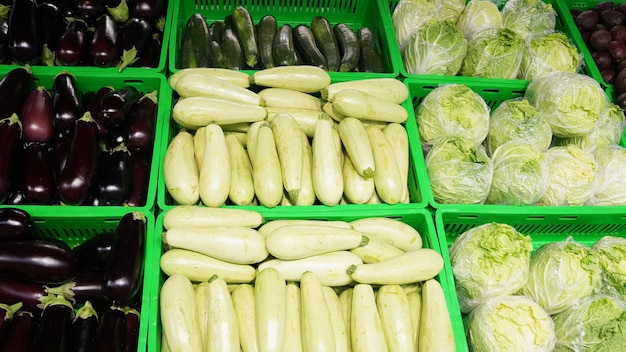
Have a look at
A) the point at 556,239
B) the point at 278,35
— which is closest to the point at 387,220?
the point at 556,239

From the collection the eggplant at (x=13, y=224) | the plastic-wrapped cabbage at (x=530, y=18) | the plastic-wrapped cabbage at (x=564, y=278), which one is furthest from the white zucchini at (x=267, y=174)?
the plastic-wrapped cabbage at (x=530, y=18)

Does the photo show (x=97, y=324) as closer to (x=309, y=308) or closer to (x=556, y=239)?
(x=309, y=308)

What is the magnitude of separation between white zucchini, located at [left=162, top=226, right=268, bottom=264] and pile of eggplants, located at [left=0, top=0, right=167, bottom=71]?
3.33 feet

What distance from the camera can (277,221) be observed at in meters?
1.83

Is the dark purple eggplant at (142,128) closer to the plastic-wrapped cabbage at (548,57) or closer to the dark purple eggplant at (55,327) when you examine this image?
the dark purple eggplant at (55,327)

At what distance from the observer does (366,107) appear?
2.10 meters

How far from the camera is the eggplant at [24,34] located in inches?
84.1

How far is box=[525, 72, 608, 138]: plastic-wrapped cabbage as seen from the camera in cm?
237

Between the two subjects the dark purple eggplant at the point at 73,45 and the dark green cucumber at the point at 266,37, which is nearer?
the dark purple eggplant at the point at 73,45

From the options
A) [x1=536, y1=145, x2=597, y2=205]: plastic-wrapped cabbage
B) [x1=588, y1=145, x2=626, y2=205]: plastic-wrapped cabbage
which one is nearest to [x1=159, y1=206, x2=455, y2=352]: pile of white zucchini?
[x1=536, y1=145, x2=597, y2=205]: plastic-wrapped cabbage

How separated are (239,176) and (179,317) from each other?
611 millimetres

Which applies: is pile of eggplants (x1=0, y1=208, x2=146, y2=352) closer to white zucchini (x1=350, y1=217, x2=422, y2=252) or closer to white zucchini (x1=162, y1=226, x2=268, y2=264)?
white zucchini (x1=162, y1=226, x2=268, y2=264)

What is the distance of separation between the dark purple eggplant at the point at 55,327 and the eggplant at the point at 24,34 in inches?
46.0

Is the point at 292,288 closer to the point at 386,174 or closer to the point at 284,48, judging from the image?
the point at 386,174
